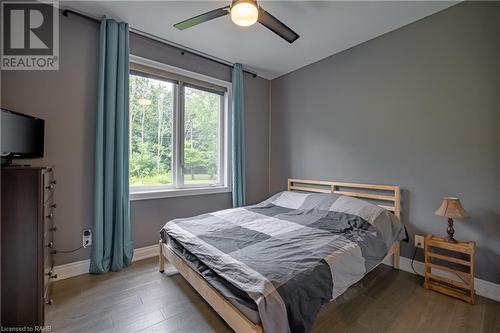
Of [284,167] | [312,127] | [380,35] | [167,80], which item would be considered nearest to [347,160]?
[312,127]

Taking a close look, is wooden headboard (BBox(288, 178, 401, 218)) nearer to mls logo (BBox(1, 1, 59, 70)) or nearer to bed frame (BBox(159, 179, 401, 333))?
bed frame (BBox(159, 179, 401, 333))

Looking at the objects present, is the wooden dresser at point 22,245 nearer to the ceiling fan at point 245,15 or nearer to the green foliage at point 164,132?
the green foliage at point 164,132

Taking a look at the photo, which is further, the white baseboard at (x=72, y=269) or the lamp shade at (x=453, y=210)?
the white baseboard at (x=72, y=269)

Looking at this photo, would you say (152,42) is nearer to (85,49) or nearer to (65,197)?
(85,49)

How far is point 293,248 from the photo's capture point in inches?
65.4

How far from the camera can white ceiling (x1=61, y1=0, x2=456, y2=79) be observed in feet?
7.12

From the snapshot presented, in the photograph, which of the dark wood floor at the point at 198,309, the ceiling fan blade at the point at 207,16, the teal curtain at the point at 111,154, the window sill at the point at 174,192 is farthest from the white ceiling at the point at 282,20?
the dark wood floor at the point at 198,309

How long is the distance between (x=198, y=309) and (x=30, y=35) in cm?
289

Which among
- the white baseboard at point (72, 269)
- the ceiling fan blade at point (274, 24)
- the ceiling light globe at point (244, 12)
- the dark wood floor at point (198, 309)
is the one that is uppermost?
the ceiling fan blade at point (274, 24)

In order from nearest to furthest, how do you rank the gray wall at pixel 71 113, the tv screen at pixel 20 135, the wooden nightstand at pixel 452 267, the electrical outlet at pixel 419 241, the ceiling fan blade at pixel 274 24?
the tv screen at pixel 20 135, the ceiling fan blade at pixel 274 24, the wooden nightstand at pixel 452 267, the gray wall at pixel 71 113, the electrical outlet at pixel 419 241

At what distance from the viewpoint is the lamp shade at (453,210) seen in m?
1.90

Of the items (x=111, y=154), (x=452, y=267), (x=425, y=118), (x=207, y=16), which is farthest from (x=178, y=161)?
(x=452, y=267)

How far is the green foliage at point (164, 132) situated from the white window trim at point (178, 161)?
101 mm

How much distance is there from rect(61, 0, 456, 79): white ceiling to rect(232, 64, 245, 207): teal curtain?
1.23ft
